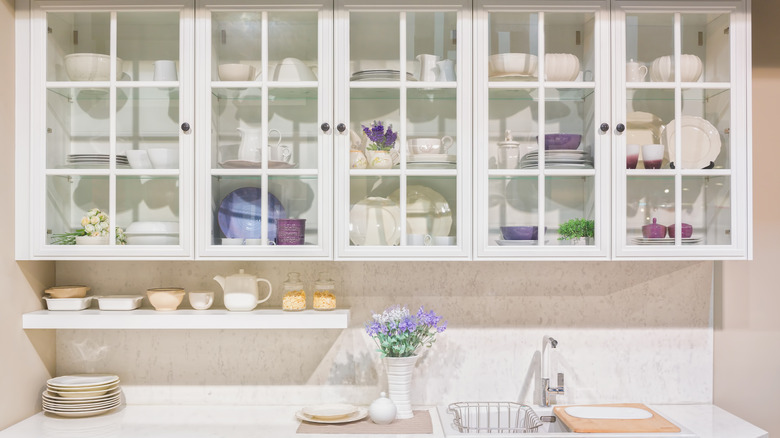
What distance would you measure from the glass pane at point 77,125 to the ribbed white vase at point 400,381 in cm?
123

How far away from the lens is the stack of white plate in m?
2.22

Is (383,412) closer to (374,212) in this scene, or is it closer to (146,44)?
(374,212)

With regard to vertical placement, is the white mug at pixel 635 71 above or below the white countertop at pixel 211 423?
above

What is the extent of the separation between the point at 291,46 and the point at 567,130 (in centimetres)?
100

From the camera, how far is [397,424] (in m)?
2.17

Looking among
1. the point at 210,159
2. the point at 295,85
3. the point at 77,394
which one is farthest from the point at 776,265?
the point at 77,394

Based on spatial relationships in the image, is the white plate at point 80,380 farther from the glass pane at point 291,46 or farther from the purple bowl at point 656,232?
the purple bowl at point 656,232

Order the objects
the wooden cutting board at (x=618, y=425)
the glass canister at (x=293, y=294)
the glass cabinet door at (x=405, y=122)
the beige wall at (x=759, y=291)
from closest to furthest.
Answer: the wooden cutting board at (x=618, y=425) < the glass cabinet door at (x=405, y=122) < the glass canister at (x=293, y=294) < the beige wall at (x=759, y=291)

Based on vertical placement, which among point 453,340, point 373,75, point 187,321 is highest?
point 373,75

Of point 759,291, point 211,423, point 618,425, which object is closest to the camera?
point 618,425

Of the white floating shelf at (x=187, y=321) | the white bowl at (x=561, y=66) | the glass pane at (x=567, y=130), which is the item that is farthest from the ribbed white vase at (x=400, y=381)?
the white bowl at (x=561, y=66)

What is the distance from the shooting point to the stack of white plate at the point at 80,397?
7.30 feet

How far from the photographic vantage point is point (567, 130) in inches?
87.0

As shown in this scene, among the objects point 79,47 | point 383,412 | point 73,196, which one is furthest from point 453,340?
point 79,47
